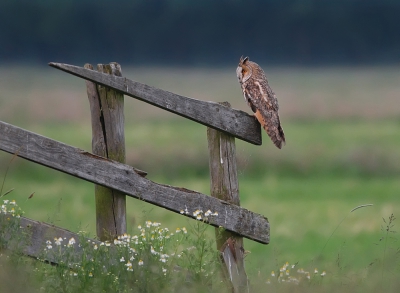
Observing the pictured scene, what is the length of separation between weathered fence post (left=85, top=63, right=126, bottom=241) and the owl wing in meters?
1.08

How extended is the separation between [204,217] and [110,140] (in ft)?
2.56

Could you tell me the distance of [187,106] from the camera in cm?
512

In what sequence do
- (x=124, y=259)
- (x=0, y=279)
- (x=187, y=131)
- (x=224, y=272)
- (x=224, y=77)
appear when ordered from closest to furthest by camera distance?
(x=0, y=279), (x=124, y=259), (x=224, y=272), (x=187, y=131), (x=224, y=77)

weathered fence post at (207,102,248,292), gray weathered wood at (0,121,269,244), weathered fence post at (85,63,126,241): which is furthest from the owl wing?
weathered fence post at (85,63,126,241)

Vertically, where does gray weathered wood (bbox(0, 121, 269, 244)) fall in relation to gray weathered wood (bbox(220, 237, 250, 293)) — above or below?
above

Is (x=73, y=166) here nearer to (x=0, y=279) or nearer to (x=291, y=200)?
(x=0, y=279)

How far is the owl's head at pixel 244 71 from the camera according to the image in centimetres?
633

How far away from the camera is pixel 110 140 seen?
16.4 feet

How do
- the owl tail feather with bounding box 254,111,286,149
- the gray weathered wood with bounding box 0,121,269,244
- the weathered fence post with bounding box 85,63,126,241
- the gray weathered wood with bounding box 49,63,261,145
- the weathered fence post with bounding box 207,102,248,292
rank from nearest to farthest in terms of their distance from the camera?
the gray weathered wood with bounding box 0,121,269,244 → the gray weathered wood with bounding box 49,63,261,145 → the weathered fence post with bounding box 85,63,126,241 → the weathered fence post with bounding box 207,102,248,292 → the owl tail feather with bounding box 254,111,286,149

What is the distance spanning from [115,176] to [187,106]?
69cm

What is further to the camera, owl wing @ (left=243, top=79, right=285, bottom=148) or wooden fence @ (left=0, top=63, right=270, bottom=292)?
owl wing @ (left=243, top=79, right=285, bottom=148)

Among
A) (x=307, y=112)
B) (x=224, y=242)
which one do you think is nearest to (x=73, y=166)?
(x=224, y=242)

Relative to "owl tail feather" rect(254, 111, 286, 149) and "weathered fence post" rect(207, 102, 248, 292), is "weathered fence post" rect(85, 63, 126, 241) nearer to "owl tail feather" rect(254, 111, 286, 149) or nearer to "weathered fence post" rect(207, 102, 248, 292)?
"weathered fence post" rect(207, 102, 248, 292)

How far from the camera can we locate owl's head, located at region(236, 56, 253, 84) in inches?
249
